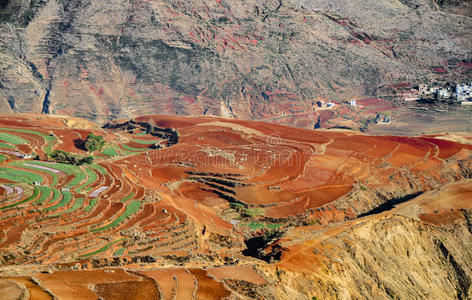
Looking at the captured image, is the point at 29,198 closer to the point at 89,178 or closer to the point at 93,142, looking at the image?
the point at 89,178

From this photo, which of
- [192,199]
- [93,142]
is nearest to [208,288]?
[192,199]

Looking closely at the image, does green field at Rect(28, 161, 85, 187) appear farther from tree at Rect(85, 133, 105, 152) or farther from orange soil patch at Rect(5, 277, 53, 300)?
orange soil patch at Rect(5, 277, 53, 300)

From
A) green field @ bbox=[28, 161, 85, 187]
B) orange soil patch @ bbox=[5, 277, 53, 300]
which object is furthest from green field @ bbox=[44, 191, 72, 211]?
orange soil patch @ bbox=[5, 277, 53, 300]

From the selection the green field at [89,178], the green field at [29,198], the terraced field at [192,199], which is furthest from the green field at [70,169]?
the green field at [29,198]

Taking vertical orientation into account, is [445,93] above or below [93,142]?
above

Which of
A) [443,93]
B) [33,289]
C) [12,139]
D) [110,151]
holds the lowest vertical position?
[110,151]

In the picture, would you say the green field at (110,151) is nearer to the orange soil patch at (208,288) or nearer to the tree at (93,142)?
the tree at (93,142)

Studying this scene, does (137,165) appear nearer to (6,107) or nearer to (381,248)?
(381,248)

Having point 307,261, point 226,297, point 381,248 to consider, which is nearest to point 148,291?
point 226,297
